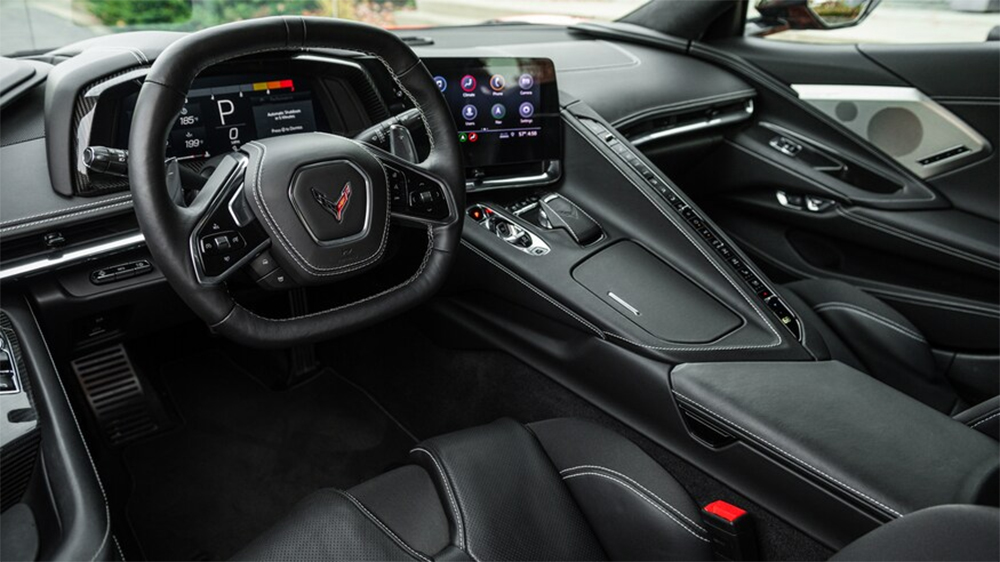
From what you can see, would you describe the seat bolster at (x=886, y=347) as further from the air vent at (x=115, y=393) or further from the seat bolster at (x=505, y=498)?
the air vent at (x=115, y=393)

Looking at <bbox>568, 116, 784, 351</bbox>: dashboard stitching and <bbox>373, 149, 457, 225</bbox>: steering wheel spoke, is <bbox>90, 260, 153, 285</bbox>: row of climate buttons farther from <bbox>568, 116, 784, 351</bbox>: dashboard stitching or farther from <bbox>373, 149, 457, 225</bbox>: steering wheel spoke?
<bbox>568, 116, 784, 351</bbox>: dashboard stitching

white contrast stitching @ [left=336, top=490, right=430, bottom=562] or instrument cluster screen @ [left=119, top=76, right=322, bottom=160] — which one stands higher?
instrument cluster screen @ [left=119, top=76, right=322, bottom=160]

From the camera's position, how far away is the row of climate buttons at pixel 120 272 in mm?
1479

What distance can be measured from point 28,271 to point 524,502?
0.88 metres

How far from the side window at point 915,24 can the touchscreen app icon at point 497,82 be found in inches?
47.0

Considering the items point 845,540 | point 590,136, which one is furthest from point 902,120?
point 845,540

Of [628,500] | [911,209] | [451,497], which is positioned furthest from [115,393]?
[911,209]

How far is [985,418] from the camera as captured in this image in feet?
4.71

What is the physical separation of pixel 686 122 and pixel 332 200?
150 cm

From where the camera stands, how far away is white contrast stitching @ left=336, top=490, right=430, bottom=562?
1.13 metres

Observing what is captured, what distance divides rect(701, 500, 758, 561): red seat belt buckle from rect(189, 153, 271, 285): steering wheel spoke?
78 cm

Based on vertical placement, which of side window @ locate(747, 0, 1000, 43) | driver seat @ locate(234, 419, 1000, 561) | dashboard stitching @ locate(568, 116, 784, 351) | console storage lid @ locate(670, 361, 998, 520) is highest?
side window @ locate(747, 0, 1000, 43)

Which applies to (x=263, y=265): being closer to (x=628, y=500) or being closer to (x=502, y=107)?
(x=628, y=500)

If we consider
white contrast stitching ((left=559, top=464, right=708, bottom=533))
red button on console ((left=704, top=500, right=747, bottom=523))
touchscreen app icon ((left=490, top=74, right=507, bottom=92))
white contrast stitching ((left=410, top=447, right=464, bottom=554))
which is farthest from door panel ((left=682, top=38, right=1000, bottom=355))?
white contrast stitching ((left=410, top=447, right=464, bottom=554))
